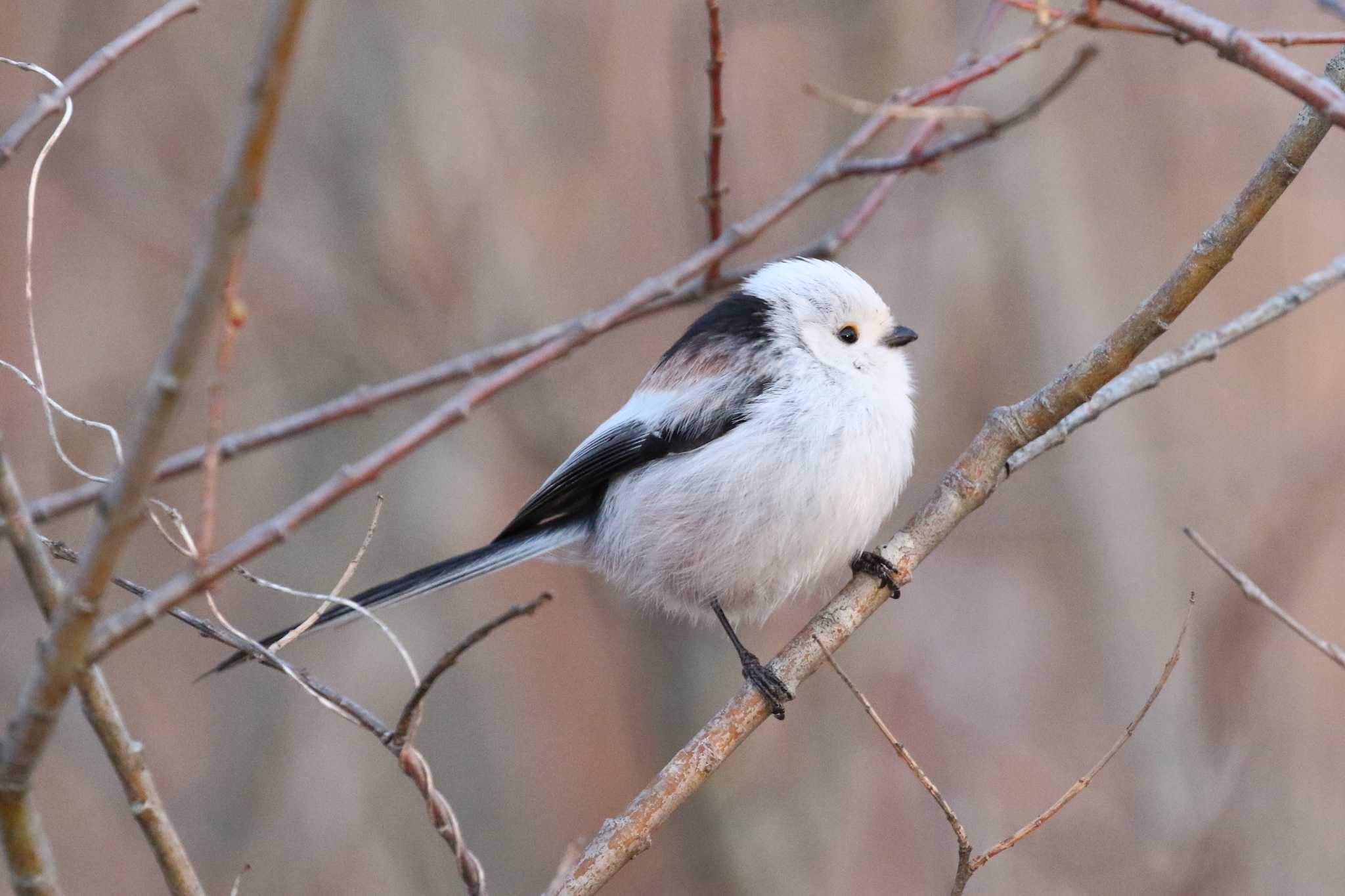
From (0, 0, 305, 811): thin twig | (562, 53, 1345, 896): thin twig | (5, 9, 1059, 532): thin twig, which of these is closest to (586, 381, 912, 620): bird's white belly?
(562, 53, 1345, 896): thin twig

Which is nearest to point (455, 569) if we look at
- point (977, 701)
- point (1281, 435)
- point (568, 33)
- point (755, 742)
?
point (755, 742)

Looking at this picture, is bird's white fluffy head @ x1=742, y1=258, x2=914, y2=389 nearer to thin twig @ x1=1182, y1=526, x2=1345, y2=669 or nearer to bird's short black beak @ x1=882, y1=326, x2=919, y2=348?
bird's short black beak @ x1=882, y1=326, x2=919, y2=348

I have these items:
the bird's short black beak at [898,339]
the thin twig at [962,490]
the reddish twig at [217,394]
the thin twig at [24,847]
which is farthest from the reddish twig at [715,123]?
the thin twig at [24,847]

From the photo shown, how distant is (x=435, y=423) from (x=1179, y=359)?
1472mm

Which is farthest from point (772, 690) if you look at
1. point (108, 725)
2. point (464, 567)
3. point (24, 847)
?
point (24, 847)

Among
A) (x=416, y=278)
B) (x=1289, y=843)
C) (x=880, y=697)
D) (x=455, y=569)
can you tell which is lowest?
(x=1289, y=843)

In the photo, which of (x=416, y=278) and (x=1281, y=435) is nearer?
(x=416, y=278)

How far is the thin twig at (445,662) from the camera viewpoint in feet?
3.85

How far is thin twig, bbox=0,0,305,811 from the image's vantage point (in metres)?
0.88

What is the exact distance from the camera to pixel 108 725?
123 centimetres

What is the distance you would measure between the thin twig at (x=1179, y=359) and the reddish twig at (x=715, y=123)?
0.69 meters

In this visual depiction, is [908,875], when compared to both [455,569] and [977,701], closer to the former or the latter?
[977,701]

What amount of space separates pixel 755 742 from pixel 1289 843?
174 cm

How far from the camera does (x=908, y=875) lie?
14.3 feet
